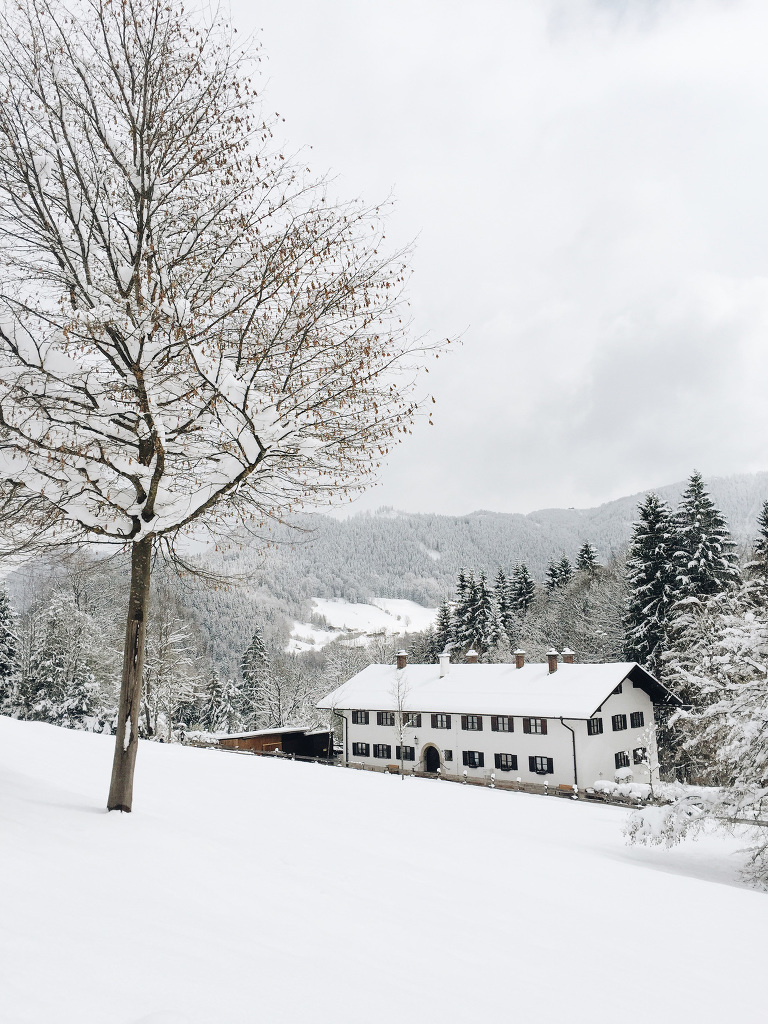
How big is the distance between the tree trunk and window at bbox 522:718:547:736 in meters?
28.6

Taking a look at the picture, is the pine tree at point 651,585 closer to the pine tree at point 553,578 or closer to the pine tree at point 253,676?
the pine tree at point 553,578

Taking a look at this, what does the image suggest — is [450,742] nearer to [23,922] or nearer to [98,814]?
[98,814]

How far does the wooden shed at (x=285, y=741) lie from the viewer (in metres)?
38.8

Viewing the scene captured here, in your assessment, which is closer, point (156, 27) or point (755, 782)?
point (156, 27)

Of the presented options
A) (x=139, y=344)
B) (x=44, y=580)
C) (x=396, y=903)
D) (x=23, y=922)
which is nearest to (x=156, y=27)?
(x=139, y=344)

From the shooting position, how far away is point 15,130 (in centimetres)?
632

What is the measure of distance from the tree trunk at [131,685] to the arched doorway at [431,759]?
33283 millimetres

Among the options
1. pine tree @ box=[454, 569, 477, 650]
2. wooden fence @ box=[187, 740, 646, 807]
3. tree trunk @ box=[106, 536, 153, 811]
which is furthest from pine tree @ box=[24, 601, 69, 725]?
pine tree @ box=[454, 569, 477, 650]

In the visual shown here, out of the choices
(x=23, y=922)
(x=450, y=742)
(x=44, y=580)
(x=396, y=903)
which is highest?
(x=44, y=580)

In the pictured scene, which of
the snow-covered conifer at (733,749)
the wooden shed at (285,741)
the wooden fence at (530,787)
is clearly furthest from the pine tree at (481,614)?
the snow-covered conifer at (733,749)

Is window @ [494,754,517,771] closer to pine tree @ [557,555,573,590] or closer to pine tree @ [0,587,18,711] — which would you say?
pine tree @ [557,555,573,590]

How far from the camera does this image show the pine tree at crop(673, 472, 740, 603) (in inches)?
1298

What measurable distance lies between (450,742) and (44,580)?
103 feet

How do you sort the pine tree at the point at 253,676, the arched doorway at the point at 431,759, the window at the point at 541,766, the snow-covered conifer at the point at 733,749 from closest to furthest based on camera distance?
the snow-covered conifer at the point at 733,749, the window at the point at 541,766, the arched doorway at the point at 431,759, the pine tree at the point at 253,676
